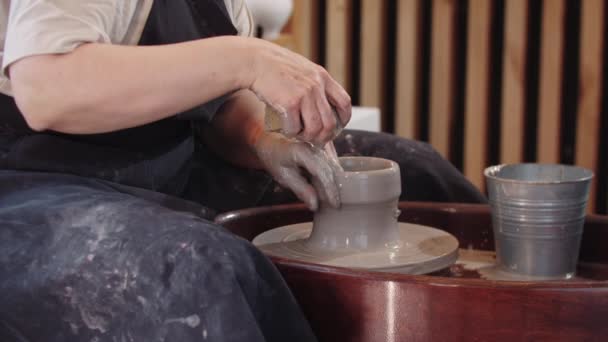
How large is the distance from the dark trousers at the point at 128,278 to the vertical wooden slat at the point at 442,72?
1899 mm

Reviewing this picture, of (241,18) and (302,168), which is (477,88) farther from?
Result: (302,168)

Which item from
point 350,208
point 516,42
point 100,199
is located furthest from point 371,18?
point 100,199

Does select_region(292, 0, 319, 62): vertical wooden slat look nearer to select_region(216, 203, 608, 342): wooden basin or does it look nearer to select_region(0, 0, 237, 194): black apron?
select_region(0, 0, 237, 194): black apron

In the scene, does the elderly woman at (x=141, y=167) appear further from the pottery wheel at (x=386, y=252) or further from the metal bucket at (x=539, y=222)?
the metal bucket at (x=539, y=222)

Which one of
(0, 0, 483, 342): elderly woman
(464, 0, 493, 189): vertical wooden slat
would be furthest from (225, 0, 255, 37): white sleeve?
(464, 0, 493, 189): vertical wooden slat

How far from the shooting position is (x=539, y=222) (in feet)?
3.61

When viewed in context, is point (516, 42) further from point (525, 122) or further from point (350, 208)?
point (350, 208)

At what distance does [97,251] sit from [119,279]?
0.13ft

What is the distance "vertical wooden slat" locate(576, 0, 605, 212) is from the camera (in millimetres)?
2602

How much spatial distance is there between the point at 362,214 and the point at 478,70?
1673 millimetres

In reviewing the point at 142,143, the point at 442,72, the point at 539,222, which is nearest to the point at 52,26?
the point at 142,143

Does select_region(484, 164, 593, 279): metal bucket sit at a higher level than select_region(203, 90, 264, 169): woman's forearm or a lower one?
lower

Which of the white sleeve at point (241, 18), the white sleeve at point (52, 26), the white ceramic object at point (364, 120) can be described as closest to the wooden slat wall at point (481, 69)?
the white ceramic object at point (364, 120)

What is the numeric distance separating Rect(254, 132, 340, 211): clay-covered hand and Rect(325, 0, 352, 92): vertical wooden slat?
1.63 metres
